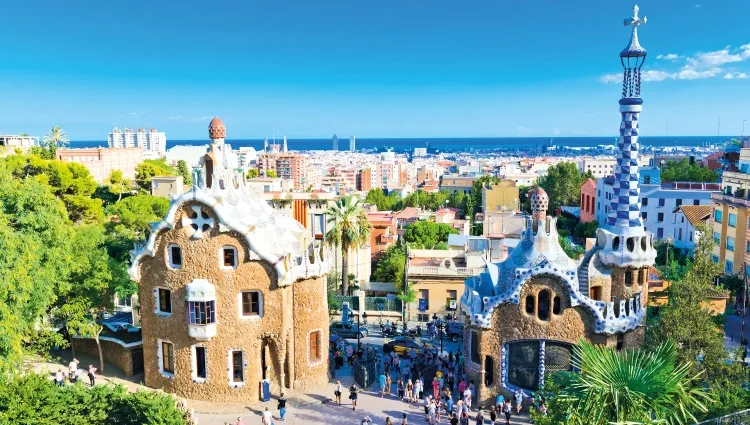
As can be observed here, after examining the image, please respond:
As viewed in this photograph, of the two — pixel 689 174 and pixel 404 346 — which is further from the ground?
pixel 689 174

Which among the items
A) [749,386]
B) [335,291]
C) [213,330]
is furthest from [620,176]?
[335,291]

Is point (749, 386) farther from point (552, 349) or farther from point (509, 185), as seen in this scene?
point (509, 185)

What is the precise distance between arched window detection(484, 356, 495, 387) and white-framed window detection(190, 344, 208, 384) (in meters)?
13.2

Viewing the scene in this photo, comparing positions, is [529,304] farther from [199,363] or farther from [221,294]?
[199,363]

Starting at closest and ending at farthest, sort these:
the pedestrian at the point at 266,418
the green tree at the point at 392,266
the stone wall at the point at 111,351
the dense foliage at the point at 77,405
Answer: the dense foliage at the point at 77,405
the pedestrian at the point at 266,418
the stone wall at the point at 111,351
the green tree at the point at 392,266

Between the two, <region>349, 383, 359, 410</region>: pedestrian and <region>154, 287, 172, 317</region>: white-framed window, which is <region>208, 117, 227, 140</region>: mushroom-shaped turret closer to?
<region>154, 287, 172, 317</region>: white-framed window

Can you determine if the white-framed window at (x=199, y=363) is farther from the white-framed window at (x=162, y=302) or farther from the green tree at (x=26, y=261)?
the green tree at (x=26, y=261)

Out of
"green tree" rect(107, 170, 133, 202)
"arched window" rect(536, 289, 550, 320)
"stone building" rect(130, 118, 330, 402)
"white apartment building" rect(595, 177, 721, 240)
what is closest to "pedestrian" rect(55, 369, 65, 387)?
"stone building" rect(130, 118, 330, 402)

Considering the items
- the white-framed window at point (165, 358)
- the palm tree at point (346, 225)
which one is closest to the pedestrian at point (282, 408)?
the white-framed window at point (165, 358)

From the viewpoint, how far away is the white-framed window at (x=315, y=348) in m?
30.9

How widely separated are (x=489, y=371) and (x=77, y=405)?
693 inches

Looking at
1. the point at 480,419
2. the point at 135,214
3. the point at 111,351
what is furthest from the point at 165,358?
the point at 135,214

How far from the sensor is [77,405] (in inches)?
870

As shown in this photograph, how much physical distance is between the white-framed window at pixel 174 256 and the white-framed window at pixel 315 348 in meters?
7.42
